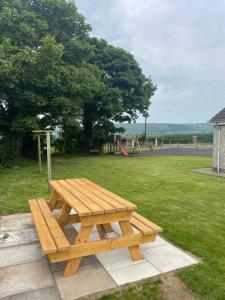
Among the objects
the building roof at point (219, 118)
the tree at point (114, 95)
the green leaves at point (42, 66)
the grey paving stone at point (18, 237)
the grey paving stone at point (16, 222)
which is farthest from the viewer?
the tree at point (114, 95)

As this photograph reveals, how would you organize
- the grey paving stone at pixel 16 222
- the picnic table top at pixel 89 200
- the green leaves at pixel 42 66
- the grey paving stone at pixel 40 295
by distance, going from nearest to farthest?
the grey paving stone at pixel 40 295, the picnic table top at pixel 89 200, the grey paving stone at pixel 16 222, the green leaves at pixel 42 66

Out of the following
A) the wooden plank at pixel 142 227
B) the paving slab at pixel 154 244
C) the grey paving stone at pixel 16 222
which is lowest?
the paving slab at pixel 154 244

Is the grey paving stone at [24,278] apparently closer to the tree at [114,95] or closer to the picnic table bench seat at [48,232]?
the picnic table bench seat at [48,232]

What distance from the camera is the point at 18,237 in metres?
4.20

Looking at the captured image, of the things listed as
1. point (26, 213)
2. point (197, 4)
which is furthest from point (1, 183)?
point (197, 4)

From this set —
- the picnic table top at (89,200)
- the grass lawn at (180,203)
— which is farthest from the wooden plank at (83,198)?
the grass lawn at (180,203)

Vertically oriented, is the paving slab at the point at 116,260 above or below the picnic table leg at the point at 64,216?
below

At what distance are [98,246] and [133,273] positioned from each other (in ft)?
1.60

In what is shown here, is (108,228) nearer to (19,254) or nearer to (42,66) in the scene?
(19,254)

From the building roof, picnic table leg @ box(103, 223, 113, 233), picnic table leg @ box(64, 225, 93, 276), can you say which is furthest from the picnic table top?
the building roof

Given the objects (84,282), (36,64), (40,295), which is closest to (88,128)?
(36,64)

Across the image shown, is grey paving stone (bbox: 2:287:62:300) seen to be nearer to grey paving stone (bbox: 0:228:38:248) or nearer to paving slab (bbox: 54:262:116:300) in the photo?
paving slab (bbox: 54:262:116:300)

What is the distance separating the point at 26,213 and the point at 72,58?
11422 millimetres

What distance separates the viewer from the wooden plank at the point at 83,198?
3.09m
